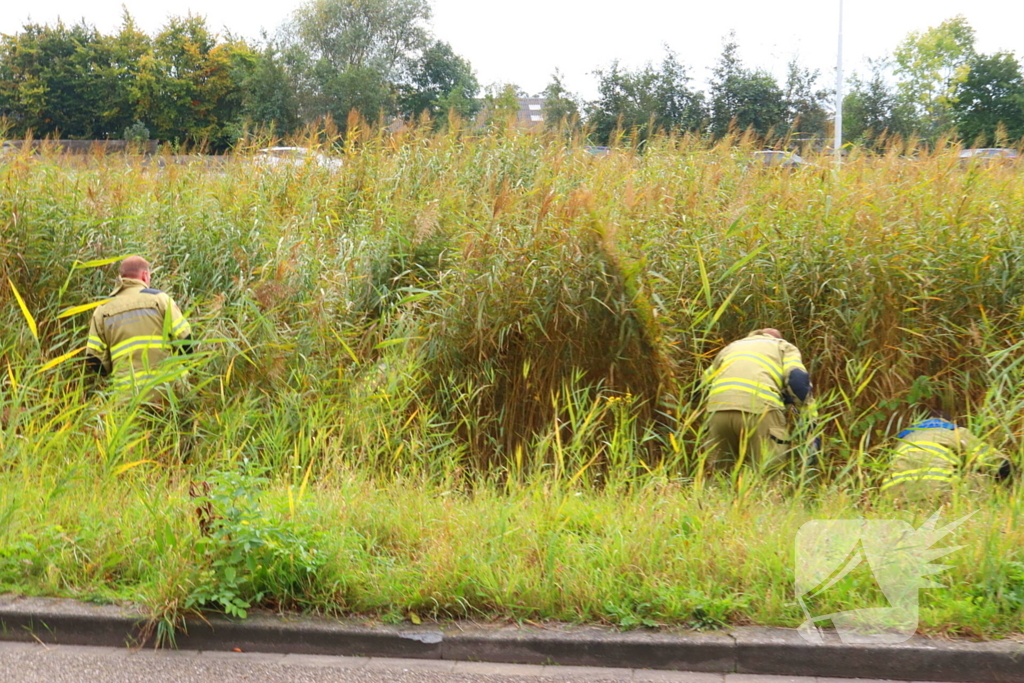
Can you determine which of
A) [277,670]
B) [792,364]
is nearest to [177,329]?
[277,670]

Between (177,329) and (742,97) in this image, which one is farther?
(742,97)

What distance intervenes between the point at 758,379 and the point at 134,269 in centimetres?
471

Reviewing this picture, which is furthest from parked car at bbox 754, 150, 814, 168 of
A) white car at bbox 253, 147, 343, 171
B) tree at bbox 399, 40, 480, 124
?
tree at bbox 399, 40, 480, 124

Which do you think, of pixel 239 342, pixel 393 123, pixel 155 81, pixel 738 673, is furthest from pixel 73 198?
pixel 155 81

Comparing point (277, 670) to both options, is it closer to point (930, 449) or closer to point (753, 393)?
point (753, 393)

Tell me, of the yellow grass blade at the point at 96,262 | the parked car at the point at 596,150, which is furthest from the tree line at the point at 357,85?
the yellow grass blade at the point at 96,262

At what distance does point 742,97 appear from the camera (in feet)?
85.9

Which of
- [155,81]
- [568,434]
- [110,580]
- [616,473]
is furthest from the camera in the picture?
[155,81]

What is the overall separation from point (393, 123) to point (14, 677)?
9.35m

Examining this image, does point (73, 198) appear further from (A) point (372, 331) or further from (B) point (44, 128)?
(B) point (44, 128)

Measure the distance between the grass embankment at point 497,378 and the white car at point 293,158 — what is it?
15.6 inches

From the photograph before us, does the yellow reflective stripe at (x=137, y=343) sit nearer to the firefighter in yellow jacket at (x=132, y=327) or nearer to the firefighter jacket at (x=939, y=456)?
the firefighter in yellow jacket at (x=132, y=327)

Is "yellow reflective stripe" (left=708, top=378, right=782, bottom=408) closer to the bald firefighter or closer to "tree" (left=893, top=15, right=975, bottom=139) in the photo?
the bald firefighter

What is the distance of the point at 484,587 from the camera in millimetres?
3818
